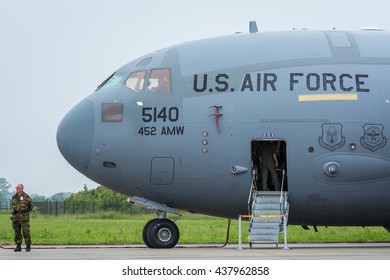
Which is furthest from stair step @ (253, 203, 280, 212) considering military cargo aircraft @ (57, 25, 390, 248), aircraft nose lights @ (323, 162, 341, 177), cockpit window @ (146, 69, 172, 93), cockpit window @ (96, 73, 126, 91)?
cockpit window @ (96, 73, 126, 91)

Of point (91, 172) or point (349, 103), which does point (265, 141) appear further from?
point (91, 172)

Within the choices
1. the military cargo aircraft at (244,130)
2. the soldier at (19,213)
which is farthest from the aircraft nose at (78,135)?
the soldier at (19,213)

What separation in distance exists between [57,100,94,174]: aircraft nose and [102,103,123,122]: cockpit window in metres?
0.41

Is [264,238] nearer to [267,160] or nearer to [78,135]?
[267,160]

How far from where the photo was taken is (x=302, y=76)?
2977 cm

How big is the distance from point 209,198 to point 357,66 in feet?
19.5

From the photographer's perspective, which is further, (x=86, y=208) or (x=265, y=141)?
(x=86, y=208)

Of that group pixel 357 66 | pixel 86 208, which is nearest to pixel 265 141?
pixel 357 66

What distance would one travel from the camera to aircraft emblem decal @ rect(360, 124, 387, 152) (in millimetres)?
29422

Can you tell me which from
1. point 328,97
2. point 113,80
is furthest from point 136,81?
point 328,97

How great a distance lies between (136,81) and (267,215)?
18.8ft

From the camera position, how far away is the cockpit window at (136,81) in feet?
100

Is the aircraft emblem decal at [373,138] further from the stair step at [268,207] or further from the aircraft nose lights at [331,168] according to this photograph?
the stair step at [268,207]

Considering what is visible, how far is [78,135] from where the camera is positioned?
3005 cm
